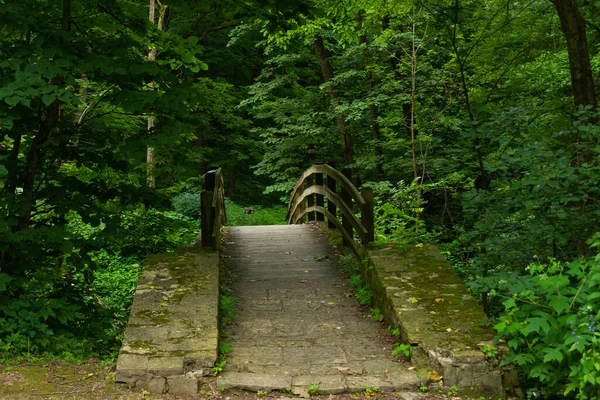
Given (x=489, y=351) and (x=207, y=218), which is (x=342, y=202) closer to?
(x=207, y=218)

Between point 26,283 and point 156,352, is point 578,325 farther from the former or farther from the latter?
point 26,283

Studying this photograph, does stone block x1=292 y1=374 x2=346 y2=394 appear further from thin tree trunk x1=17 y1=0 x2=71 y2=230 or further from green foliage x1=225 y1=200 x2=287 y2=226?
green foliage x1=225 y1=200 x2=287 y2=226

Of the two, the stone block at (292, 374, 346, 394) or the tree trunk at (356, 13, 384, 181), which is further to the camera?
the tree trunk at (356, 13, 384, 181)

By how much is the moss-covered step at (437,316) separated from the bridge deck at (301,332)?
0.84 ft

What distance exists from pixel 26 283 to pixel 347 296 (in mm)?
3363

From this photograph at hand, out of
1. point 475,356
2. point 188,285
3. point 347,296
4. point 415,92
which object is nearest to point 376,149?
point 415,92

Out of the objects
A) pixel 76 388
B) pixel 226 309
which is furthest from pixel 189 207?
pixel 76 388

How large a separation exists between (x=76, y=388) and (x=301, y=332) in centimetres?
218

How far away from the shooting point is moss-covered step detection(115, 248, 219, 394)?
4.41 metres

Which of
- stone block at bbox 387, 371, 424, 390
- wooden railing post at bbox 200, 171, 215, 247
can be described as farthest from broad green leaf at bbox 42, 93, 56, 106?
stone block at bbox 387, 371, 424, 390

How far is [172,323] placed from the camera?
16.8 feet

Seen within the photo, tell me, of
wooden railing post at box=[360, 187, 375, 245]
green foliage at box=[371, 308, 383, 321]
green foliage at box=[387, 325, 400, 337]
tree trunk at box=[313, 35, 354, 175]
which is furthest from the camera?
tree trunk at box=[313, 35, 354, 175]

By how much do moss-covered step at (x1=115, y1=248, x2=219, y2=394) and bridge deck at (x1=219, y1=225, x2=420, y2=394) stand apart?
28 cm

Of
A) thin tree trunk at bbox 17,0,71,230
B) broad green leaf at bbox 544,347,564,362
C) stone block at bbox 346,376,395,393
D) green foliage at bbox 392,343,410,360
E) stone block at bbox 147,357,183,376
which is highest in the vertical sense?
thin tree trunk at bbox 17,0,71,230
